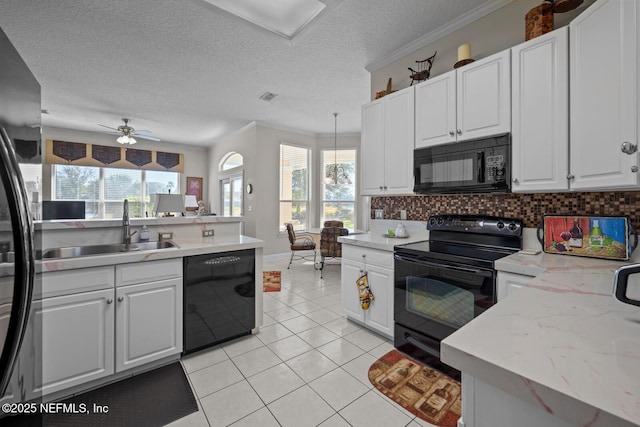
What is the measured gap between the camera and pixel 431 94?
231cm

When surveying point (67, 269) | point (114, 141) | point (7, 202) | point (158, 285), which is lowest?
point (158, 285)

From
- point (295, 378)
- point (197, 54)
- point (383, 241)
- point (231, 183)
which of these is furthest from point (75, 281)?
point (231, 183)

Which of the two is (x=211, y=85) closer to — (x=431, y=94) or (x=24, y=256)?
(x=431, y=94)

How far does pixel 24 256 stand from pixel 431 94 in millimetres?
2665

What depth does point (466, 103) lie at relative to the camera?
2090 mm

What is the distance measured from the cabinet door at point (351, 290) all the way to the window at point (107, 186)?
5529 mm

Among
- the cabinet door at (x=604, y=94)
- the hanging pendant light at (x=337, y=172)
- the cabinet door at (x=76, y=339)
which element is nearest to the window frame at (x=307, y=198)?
the hanging pendant light at (x=337, y=172)

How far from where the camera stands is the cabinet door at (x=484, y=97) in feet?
6.21

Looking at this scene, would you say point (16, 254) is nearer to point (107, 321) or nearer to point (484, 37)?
point (107, 321)

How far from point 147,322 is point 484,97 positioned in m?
2.91

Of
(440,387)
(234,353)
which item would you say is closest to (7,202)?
(234,353)

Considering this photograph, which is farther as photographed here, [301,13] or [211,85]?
[211,85]

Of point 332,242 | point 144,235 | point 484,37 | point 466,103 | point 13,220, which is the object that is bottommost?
point 332,242

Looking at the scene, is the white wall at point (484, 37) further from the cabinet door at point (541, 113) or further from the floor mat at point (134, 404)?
the floor mat at point (134, 404)
